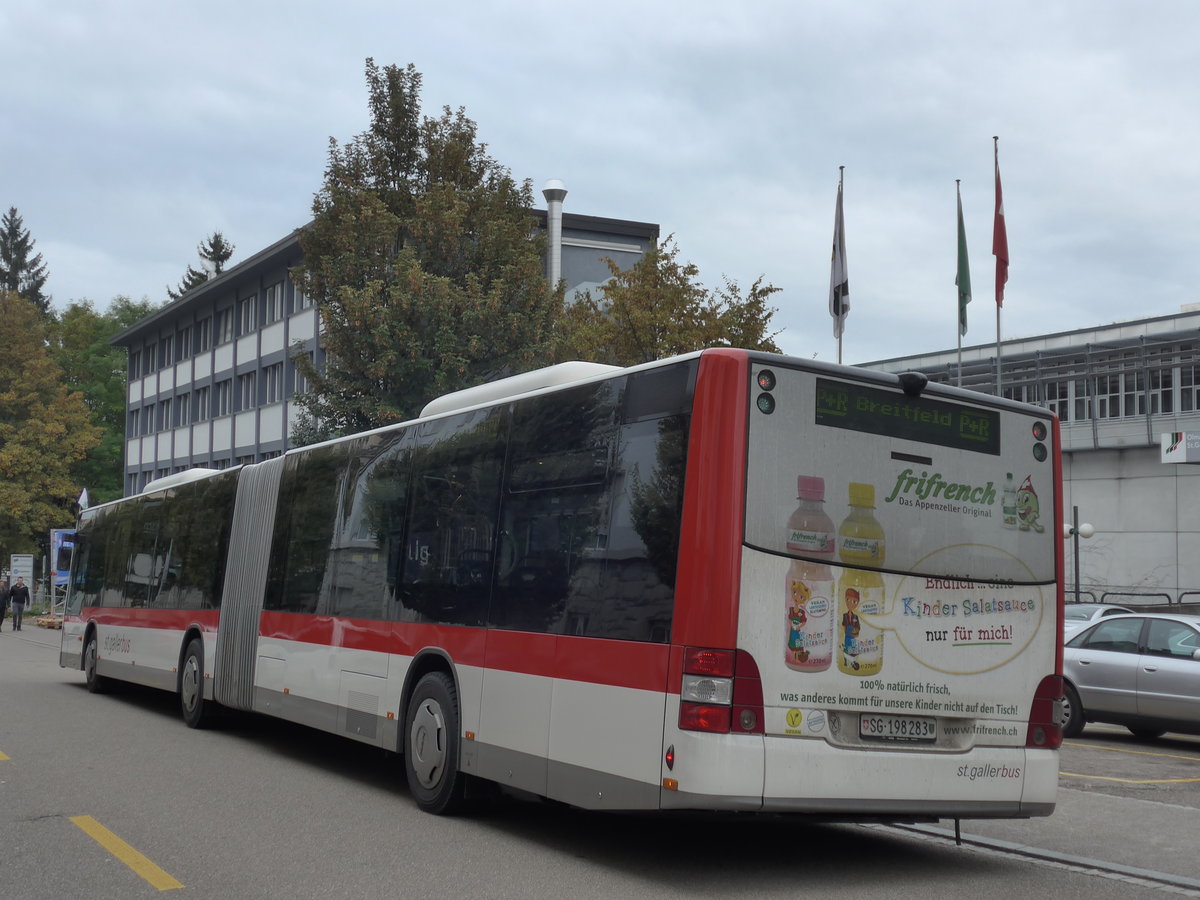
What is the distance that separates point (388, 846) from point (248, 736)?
7.04 meters

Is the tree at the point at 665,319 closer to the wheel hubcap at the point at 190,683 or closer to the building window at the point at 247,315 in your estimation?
the wheel hubcap at the point at 190,683

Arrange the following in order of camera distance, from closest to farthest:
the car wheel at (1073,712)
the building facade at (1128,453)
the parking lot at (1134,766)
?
1. the parking lot at (1134,766)
2. the car wheel at (1073,712)
3. the building facade at (1128,453)

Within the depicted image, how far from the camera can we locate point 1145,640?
16234 millimetres

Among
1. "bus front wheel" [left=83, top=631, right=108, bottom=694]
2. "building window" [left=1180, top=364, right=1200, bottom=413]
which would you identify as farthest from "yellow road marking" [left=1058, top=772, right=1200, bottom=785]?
"building window" [left=1180, top=364, right=1200, bottom=413]

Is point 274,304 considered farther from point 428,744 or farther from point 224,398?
point 428,744

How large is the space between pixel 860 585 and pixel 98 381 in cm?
7847

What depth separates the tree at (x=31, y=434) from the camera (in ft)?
Result: 196

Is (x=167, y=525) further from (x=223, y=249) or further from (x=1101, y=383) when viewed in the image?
(x=223, y=249)

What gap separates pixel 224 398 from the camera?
57.0 metres

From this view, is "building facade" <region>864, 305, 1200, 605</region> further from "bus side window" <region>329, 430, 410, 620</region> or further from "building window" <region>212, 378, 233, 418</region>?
"bus side window" <region>329, 430, 410, 620</region>

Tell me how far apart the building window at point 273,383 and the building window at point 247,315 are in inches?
86.3

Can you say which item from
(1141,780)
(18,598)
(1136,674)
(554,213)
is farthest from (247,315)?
(1141,780)

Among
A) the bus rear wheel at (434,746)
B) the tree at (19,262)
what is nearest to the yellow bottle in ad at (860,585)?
the bus rear wheel at (434,746)

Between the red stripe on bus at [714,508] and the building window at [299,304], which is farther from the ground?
the building window at [299,304]
